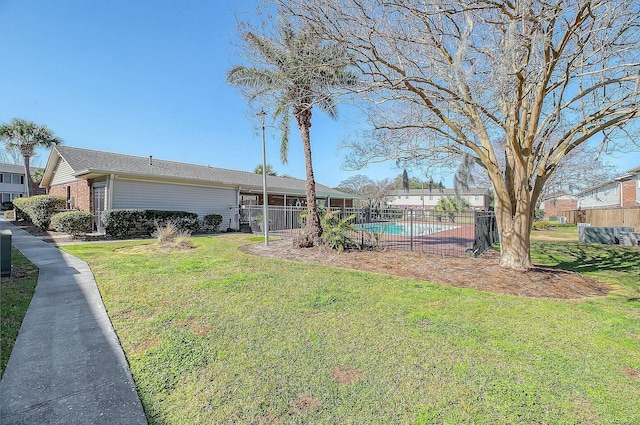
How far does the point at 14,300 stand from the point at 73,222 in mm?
9641

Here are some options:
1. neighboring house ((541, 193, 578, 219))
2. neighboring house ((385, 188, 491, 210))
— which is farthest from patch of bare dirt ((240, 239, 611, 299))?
neighboring house ((541, 193, 578, 219))

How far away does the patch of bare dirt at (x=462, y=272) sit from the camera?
626 centimetres

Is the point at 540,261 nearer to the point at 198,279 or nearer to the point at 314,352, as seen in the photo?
the point at 314,352

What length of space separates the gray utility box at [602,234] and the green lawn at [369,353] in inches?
443

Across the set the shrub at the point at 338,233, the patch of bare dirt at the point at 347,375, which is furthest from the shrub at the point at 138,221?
the patch of bare dirt at the point at 347,375

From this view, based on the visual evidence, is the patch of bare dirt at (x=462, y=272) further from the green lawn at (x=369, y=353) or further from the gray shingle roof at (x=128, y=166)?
the gray shingle roof at (x=128, y=166)

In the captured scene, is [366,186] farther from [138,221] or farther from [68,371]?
[68,371]

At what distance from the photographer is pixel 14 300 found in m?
4.75

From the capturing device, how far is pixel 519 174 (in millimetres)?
7230

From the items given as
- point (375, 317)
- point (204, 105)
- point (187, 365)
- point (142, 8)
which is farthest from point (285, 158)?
point (187, 365)

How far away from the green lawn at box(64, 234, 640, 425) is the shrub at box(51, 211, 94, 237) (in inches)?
346

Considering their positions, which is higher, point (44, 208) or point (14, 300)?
point (44, 208)

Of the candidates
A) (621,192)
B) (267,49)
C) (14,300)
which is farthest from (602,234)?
(14,300)

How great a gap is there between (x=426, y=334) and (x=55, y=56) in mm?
13282
